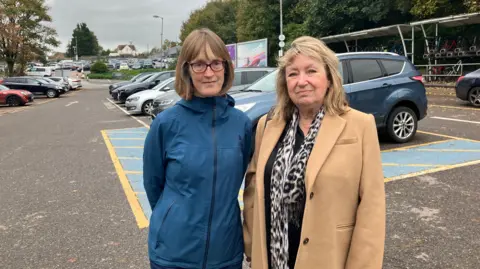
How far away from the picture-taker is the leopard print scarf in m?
1.77

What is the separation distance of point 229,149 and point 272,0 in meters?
41.0

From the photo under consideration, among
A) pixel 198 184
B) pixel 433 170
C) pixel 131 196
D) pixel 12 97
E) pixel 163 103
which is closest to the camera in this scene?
pixel 198 184

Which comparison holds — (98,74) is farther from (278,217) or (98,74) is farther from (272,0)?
(278,217)

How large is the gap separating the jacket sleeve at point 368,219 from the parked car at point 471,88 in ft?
40.7

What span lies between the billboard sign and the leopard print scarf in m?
26.5

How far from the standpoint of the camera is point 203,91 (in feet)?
6.14

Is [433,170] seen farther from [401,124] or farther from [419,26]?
[419,26]

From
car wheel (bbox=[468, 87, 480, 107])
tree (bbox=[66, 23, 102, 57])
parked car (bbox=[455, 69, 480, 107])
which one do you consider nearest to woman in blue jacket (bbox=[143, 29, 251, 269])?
parked car (bbox=[455, 69, 480, 107])

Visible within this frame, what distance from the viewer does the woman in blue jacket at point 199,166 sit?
1806 millimetres

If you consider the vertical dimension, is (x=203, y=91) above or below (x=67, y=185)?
above

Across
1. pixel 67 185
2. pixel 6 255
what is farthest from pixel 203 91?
pixel 67 185

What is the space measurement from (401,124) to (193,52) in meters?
6.80

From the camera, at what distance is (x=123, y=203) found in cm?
515

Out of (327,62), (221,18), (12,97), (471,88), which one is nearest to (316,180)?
(327,62)
